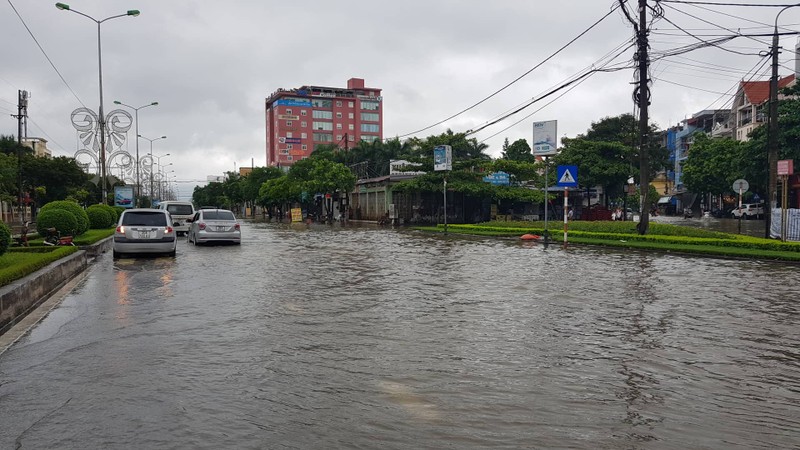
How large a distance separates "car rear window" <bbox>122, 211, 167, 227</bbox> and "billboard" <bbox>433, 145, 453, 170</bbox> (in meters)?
24.0

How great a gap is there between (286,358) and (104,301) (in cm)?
553

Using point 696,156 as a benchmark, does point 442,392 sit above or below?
below

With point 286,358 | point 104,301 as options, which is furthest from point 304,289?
point 286,358

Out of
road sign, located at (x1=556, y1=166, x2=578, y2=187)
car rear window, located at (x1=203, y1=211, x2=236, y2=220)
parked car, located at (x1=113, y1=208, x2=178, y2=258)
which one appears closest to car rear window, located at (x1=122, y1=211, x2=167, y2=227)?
parked car, located at (x1=113, y1=208, x2=178, y2=258)

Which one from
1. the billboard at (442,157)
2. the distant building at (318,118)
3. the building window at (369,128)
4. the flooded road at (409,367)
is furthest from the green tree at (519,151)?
the flooded road at (409,367)

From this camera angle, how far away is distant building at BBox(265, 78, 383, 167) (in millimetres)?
130500

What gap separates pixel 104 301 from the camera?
10.7m

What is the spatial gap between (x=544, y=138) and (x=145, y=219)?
16.2m

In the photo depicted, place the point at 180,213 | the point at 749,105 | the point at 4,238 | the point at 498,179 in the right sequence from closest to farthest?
the point at 4,238 → the point at 180,213 → the point at 498,179 → the point at 749,105

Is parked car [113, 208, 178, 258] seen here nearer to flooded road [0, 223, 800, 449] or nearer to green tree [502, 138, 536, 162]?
flooded road [0, 223, 800, 449]

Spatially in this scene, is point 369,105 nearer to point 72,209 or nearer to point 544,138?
point 544,138

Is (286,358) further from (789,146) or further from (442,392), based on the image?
(789,146)

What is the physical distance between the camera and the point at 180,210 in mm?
32781

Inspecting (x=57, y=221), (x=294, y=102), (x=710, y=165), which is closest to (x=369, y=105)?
(x=294, y=102)
